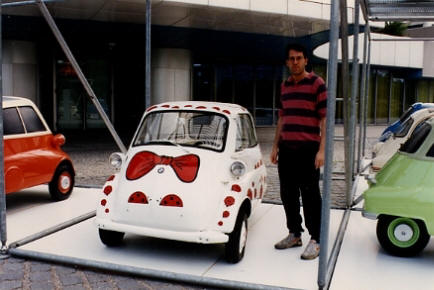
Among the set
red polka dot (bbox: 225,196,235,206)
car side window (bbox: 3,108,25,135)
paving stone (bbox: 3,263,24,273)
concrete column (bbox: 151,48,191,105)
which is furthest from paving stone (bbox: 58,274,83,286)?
concrete column (bbox: 151,48,191,105)

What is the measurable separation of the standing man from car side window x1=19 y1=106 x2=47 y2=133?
3.57 metres

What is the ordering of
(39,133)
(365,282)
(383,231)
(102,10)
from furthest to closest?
1. (102,10)
2. (39,133)
3. (383,231)
4. (365,282)

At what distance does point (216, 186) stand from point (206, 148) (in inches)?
19.4

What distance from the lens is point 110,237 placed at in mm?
4785

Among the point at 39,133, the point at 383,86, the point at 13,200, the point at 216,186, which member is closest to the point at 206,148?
the point at 216,186

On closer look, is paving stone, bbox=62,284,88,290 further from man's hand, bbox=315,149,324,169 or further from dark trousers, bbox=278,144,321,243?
man's hand, bbox=315,149,324,169

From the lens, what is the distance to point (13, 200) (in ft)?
22.7

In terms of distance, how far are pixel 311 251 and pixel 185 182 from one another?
134 centimetres

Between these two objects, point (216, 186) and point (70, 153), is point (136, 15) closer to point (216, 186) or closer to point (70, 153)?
point (70, 153)

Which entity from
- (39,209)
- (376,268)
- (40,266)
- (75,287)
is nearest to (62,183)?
(39,209)

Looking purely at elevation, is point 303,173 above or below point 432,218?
above

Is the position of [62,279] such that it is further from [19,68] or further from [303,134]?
[19,68]

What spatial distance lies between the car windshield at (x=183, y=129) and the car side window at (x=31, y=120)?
214 centimetres

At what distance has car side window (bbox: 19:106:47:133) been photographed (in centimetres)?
648
